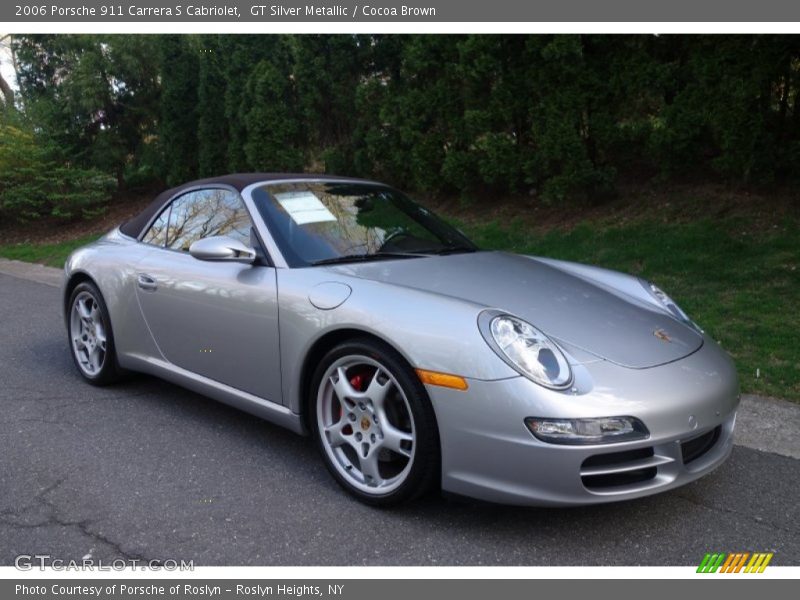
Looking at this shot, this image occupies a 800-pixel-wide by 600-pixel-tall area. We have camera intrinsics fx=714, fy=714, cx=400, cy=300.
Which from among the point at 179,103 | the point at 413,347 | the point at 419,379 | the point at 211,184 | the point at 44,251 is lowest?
the point at 44,251

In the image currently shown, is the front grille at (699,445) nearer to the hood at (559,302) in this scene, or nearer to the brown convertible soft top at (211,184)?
the hood at (559,302)

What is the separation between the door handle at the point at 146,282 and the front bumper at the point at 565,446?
2.02 meters

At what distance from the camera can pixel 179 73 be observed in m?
13.6

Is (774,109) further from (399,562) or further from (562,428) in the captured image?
(399,562)

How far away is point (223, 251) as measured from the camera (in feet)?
11.0

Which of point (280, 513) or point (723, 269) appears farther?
point (723, 269)

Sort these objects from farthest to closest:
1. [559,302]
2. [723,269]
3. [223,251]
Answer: [723,269] < [223,251] < [559,302]

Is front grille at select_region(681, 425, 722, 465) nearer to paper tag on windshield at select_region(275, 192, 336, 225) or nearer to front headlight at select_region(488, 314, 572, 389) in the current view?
front headlight at select_region(488, 314, 572, 389)

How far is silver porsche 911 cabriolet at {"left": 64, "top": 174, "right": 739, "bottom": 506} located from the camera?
2.55 metres

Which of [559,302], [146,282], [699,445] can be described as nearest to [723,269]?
[559,302]

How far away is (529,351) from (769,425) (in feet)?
6.30

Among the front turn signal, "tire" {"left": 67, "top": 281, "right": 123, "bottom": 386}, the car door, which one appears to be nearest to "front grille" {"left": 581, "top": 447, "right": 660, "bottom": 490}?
the front turn signal

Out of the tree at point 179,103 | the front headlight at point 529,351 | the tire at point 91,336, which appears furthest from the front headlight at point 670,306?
the tree at point 179,103

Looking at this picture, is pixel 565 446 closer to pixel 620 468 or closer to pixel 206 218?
pixel 620 468
